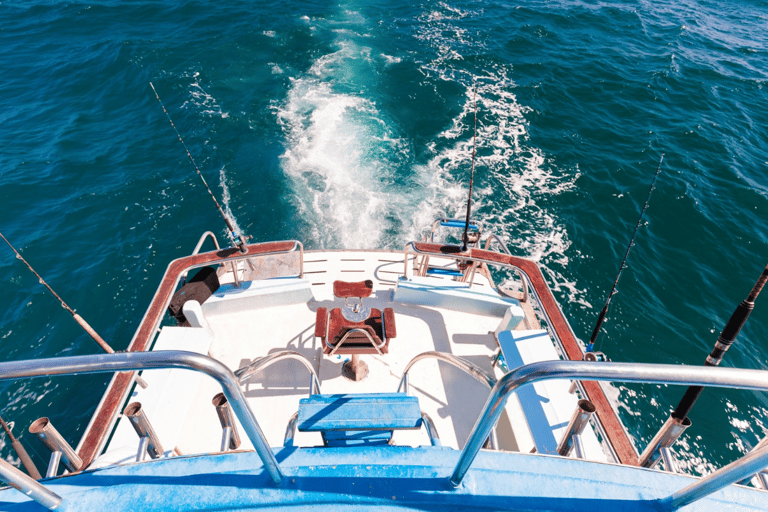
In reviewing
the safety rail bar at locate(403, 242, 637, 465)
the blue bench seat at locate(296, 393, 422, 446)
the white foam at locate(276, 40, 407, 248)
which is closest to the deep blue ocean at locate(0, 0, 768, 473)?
the white foam at locate(276, 40, 407, 248)

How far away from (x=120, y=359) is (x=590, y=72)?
77.7 ft

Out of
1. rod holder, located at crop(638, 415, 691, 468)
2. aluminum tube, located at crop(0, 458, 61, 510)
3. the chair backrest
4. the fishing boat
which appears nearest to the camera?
aluminum tube, located at crop(0, 458, 61, 510)

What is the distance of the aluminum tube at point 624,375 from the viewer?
1230mm

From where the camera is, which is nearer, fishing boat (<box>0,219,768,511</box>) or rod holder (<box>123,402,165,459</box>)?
fishing boat (<box>0,219,768,511</box>)

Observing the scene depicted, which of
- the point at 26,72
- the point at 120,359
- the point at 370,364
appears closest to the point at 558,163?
the point at 370,364

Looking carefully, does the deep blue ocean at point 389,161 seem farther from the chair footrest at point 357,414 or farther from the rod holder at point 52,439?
the chair footrest at point 357,414

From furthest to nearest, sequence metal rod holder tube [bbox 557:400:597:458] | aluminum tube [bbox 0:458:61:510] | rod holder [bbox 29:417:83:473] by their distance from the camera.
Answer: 1. metal rod holder tube [bbox 557:400:597:458]
2. rod holder [bbox 29:417:83:473]
3. aluminum tube [bbox 0:458:61:510]

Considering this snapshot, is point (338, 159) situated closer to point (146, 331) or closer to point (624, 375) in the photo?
point (146, 331)

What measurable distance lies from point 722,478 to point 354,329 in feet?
11.2

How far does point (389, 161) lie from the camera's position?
13.2 meters

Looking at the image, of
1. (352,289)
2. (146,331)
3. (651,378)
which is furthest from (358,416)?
(146,331)

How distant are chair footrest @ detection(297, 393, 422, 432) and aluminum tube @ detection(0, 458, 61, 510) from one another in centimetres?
119

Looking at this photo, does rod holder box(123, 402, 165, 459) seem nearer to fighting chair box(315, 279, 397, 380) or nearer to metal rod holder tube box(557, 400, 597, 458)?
fighting chair box(315, 279, 397, 380)

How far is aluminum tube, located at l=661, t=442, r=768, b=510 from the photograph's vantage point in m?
1.29
